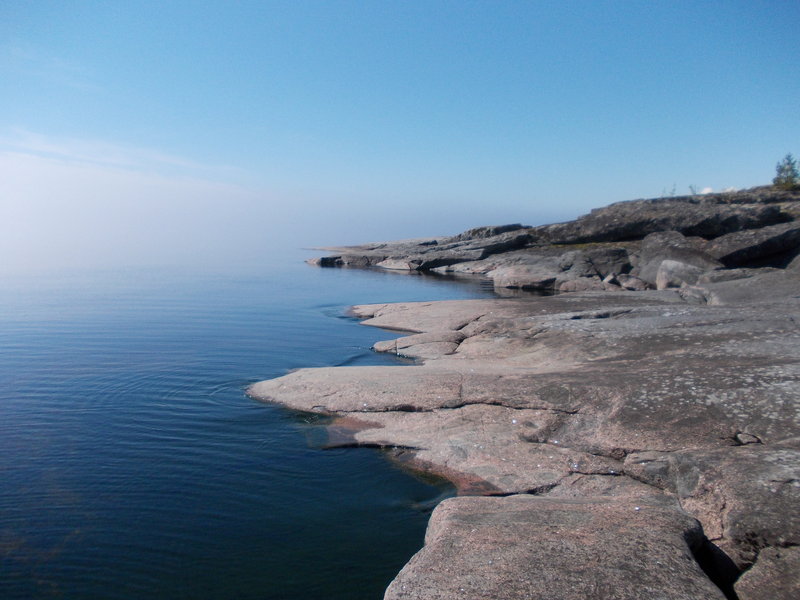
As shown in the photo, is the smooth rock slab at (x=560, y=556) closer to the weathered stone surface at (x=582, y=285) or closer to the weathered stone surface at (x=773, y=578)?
the weathered stone surface at (x=773, y=578)

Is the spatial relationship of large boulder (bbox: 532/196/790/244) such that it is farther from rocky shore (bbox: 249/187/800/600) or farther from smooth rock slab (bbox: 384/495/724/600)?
smooth rock slab (bbox: 384/495/724/600)

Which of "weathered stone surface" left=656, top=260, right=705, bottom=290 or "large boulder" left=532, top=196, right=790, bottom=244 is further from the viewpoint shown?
"large boulder" left=532, top=196, right=790, bottom=244

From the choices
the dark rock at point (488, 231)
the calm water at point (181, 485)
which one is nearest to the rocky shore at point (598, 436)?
the calm water at point (181, 485)

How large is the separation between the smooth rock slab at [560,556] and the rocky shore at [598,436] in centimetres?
2

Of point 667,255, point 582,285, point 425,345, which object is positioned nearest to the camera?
point 425,345

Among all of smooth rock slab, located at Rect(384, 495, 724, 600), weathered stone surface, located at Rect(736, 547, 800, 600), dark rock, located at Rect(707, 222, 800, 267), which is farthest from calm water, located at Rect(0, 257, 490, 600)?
dark rock, located at Rect(707, 222, 800, 267)

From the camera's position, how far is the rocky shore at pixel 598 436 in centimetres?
607

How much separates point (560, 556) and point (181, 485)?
24.0 ft

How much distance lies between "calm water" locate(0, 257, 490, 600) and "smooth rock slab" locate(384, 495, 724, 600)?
204cm

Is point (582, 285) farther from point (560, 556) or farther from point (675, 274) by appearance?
point (560, 556)

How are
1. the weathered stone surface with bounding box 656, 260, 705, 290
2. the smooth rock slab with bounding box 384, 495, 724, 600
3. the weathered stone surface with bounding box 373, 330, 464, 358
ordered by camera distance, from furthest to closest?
the weathered stone surface with bounding box 656, 260, 705, 290 → the weathered stone surface with bounding box 373, 330, 464, 358 → the smooth rock slab with bounding box 384, 495, 724, 600

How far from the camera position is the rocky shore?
6066 mm

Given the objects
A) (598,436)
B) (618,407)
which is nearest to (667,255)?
(618,407)

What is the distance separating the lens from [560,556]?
20.0ft
